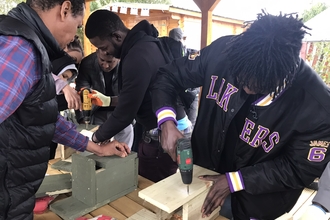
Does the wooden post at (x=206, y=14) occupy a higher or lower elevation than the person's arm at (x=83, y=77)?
higher

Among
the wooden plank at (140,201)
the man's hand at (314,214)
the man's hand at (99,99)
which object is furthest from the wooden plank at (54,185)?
the man's hand at (314,214)

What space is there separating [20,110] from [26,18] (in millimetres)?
350

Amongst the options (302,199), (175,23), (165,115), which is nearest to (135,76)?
(165,115)

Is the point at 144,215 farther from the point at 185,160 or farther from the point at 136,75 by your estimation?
the point at 136,75

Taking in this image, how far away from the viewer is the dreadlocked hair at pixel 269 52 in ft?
3.53

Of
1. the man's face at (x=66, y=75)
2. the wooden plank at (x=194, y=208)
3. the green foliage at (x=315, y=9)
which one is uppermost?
the green foliage at (x=315, y=9)

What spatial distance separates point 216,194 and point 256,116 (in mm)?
400

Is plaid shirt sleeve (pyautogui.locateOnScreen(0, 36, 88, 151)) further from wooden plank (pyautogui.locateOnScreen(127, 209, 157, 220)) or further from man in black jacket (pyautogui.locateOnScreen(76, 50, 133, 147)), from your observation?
man in black jacket (pyautogui.locateOnScreen(76, 50, 133, 147))

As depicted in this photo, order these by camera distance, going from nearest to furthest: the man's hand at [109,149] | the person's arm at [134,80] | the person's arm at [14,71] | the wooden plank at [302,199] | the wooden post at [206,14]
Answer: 1. the person's arm at [14,71]
2. the man's hand at [109,149]
3. the person's arm at [134,80]
4. the wooden plank at [302,199]
5. the wooden post at [206,14]

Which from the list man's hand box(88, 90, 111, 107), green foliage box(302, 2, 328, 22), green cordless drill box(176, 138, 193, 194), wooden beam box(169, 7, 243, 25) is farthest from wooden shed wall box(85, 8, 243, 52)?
green cordless drill box(176, 138, 193, 194)

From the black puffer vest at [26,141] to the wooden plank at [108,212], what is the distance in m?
0.42

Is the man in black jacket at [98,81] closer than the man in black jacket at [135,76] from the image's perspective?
No

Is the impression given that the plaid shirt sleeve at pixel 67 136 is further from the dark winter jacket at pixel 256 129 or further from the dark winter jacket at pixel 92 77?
the dark winter jacket at pixel 92 77

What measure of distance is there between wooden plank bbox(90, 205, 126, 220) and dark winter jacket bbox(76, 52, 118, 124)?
1405mm
